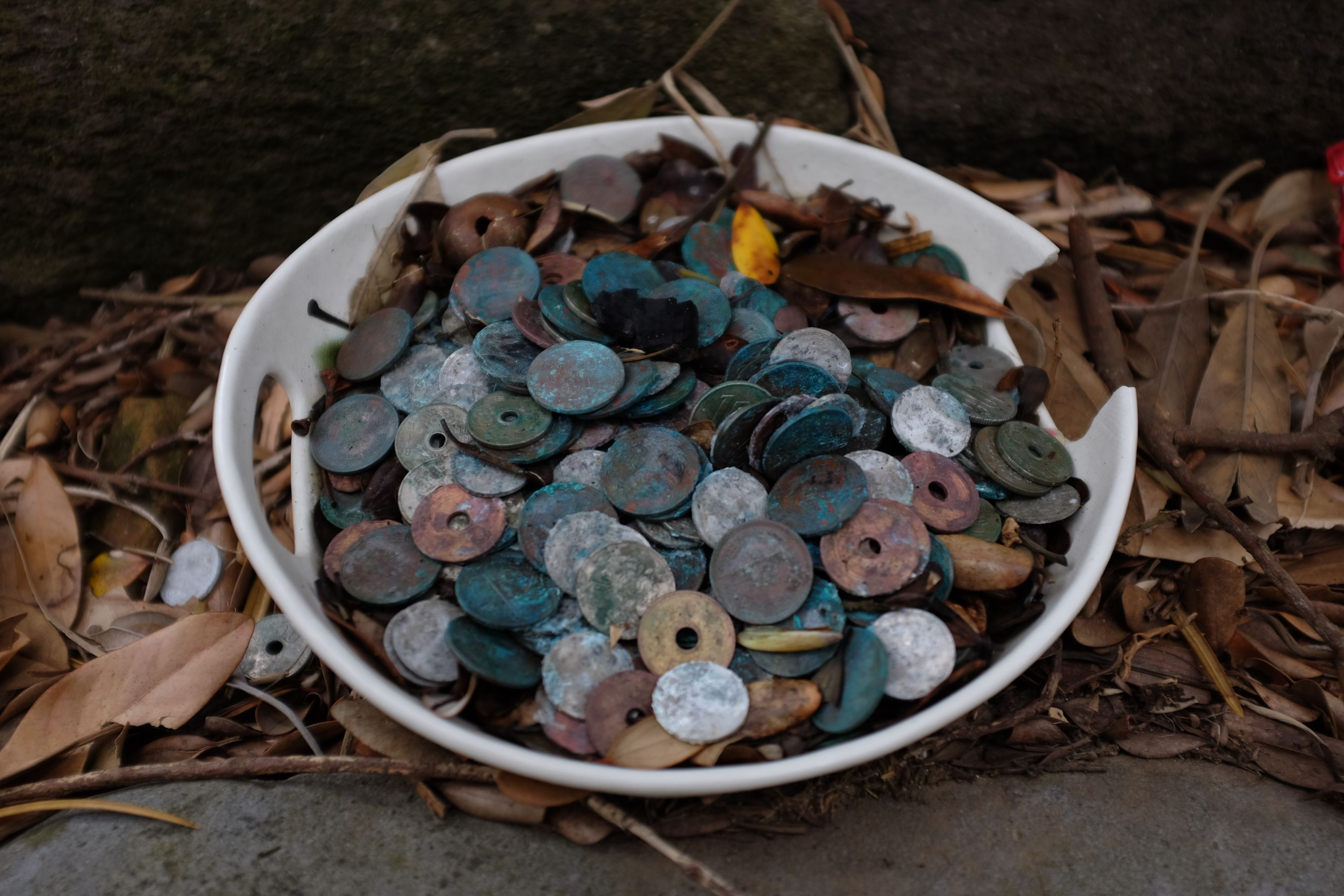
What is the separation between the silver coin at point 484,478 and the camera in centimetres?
185

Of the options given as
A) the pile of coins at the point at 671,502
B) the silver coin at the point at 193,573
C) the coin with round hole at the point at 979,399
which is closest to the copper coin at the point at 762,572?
the pile of coins at the point at 671,502

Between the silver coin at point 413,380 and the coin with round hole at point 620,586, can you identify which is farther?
the silver coin at point 413,380

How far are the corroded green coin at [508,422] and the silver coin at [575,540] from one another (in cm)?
21

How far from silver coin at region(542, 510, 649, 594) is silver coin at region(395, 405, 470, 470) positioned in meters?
0.32

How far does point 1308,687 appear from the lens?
1.83 metres

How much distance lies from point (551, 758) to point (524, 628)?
329 millimetres

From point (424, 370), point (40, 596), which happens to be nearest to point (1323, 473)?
point (424, 370)

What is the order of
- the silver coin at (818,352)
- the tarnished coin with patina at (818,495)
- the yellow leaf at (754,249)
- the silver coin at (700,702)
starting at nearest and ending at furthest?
the silver coin at (700,702)
the tarnished coin with patina at (818,495)
the silver coin at (818,352)
the yellow leaf at (754,249)

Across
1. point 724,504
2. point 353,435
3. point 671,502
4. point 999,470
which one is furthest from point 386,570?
point 999,470

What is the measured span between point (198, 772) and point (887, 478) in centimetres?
151

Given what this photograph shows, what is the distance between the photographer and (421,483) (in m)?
1.87

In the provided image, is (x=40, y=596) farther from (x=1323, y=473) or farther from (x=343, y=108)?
(x=1323, y=473)

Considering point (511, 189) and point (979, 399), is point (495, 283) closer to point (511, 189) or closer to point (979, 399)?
point (511, 189)

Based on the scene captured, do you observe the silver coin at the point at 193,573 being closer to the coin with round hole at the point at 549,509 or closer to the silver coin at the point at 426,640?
the silver coin at the point at 426,640
